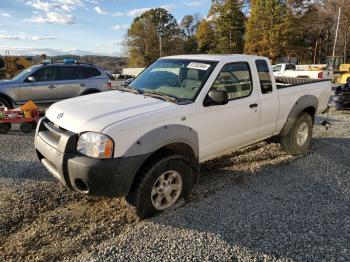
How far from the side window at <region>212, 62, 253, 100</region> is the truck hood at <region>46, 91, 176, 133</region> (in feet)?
3.18

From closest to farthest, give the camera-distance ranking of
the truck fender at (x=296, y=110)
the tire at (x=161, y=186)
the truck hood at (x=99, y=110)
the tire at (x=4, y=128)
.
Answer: the truck hood at (x=99, y=110) < the tire at (x=161, y=186) < the truck fender at (x=296, y=110) < the tire at (x=4, y=128)

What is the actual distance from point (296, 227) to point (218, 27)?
5685 cm

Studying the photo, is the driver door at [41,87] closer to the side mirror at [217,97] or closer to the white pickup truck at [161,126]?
the white pickup truck at [161,126]

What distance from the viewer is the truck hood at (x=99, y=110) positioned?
11.5ft

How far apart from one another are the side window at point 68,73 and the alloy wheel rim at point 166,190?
323 inches

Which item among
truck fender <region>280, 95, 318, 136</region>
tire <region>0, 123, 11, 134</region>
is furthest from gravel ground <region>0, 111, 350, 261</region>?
tire <region>0, 123, 11, 134</region>

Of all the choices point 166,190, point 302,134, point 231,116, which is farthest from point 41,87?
point 166,190

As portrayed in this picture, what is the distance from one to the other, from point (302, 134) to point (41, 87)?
7.86 m

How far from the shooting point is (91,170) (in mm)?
3293

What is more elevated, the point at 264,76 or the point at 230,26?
the point at 230,26

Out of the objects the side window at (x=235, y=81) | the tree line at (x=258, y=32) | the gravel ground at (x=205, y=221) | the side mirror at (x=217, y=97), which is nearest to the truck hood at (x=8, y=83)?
the gravel ground at (x=205, y=221)

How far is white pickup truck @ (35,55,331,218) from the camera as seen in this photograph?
11.1 ft

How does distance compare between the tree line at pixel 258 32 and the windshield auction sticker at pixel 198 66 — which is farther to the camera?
the tree line at pixel 258 32

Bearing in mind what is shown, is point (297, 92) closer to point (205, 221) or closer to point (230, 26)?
point (205, 221)
